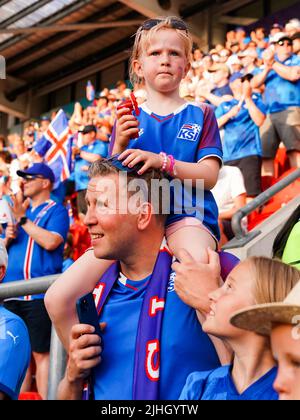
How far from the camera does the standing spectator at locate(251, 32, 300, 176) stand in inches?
308

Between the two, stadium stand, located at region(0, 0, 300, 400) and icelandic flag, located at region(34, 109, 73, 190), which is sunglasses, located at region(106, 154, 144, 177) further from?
icelandic flag, located at region(34, 109, 73, 190)

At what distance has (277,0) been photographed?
15953 mm

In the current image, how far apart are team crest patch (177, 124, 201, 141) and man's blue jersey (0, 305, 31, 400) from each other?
1.00m

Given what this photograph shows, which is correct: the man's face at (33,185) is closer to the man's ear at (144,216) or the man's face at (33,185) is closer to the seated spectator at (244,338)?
the man's ear at (144,216)

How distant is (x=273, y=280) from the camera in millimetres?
1995

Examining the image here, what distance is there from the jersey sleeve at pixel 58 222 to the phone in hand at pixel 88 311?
11.4ft

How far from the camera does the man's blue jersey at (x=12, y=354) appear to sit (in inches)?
109

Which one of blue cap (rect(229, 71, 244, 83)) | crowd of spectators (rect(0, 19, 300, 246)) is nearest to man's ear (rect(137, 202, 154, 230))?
crowd of spectators (rect(0, 19, 300, 246))

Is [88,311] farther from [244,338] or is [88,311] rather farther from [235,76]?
[235,76]

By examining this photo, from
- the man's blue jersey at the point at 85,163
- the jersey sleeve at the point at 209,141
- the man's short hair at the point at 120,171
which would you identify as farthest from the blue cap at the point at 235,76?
the man's short hair at the point at 120,171

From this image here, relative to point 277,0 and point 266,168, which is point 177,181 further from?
point 277,0

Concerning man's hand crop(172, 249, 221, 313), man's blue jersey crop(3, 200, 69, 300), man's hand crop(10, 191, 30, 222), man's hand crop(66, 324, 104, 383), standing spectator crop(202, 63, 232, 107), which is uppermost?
standing spectator crop(202, 63, 232, 107)

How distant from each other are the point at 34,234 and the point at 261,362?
12.5 feet
